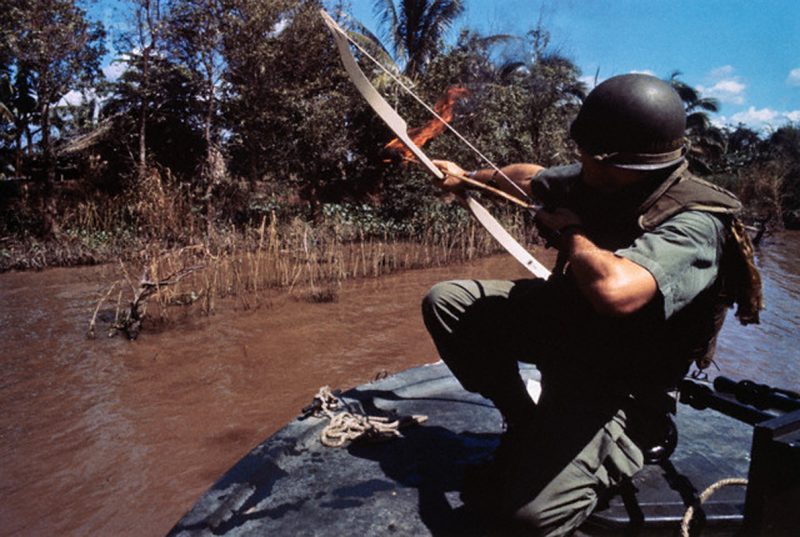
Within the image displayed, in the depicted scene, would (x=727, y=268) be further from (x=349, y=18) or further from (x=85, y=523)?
(x=349, y=18)

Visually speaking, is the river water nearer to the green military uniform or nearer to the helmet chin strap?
the green military uniform

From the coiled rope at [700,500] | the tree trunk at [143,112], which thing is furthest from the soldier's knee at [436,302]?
the tree trunk at [143,112]

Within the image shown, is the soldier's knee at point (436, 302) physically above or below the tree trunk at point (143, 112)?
below

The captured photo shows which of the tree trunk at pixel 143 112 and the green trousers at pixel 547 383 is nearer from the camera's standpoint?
the green trousers at pixel 547 383

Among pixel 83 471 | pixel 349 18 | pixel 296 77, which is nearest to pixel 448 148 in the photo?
pixel 296 77

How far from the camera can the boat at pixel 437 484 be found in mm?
1380

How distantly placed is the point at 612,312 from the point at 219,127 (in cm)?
1480

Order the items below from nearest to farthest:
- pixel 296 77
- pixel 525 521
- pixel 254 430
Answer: pixel 525 521 < pixel 254 430 < pixel 296 77

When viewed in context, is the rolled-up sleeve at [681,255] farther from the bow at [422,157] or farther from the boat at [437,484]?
the bow at [422,157]

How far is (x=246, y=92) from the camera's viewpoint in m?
13.8

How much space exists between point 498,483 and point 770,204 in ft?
78.2

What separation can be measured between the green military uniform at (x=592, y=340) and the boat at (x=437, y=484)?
8.1 inches

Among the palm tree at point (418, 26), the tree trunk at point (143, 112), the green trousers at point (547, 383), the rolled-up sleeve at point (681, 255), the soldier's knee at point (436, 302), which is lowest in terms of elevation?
the green trousers at point (547, 383)

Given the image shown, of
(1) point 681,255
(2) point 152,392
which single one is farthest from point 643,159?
(2) point 152,392
